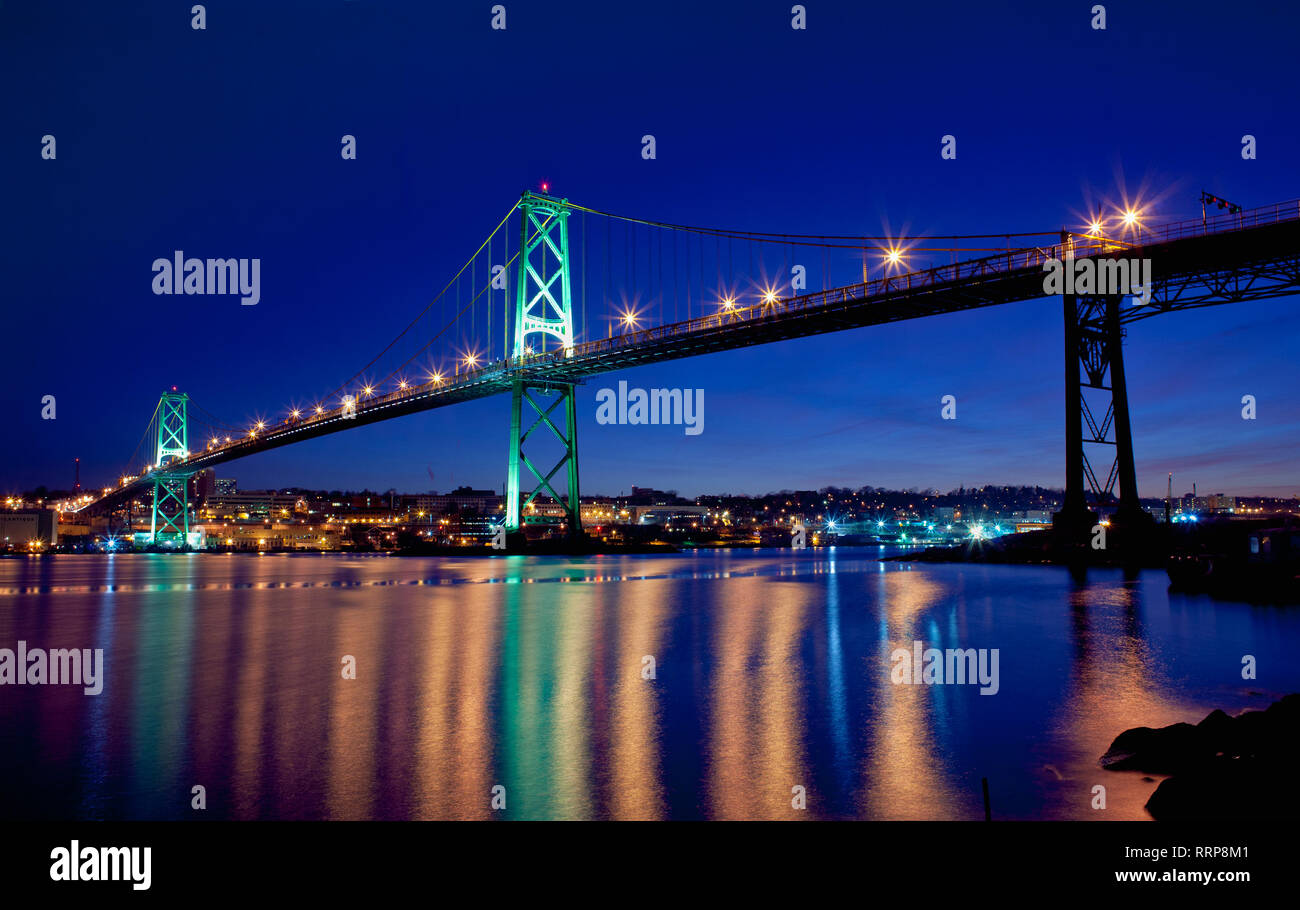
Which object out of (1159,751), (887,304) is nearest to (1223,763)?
(1159,751)

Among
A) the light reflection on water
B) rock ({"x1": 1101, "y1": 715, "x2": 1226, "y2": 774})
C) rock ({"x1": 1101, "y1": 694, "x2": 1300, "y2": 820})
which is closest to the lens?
rock ({"x1": 1101, "y1": 694, "x2": 1300, "y2": 820})

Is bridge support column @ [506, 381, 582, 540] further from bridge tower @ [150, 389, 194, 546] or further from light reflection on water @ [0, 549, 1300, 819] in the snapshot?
bridge tower @ [150, 389, 194, 546]

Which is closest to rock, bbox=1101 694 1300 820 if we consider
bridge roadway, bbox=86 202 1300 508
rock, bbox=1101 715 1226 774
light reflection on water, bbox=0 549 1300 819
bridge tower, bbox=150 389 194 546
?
rock, bbox=1101 715 1226 774

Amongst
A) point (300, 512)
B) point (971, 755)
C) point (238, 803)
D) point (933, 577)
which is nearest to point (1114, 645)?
point (971, 755)

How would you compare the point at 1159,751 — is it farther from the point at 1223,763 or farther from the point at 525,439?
the point at 525,439

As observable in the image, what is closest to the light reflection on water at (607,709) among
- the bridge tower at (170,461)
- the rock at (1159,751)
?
the rock at (1159,751)
